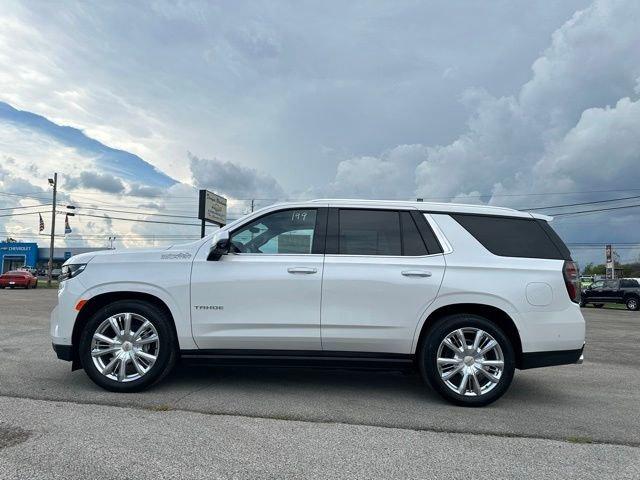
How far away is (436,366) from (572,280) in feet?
4.97

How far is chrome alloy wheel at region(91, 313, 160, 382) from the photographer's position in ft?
15.3

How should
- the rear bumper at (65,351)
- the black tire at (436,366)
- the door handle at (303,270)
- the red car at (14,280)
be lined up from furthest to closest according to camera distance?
the red car at (14,280)
the rear bumper at (65,351)
the door handle at (303,270)
the black tire at (436,366)

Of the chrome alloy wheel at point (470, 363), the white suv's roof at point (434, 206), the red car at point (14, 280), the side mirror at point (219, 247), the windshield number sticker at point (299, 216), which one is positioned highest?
the white suv's roof at point (434, 206)

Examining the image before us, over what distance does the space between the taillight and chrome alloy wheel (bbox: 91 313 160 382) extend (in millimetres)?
3865

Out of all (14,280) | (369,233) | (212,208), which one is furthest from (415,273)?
(212,208)

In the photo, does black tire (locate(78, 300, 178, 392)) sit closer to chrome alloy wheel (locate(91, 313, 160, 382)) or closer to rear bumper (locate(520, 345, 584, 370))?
chrome alloy wheel (locate(91, 313, 160, 382))

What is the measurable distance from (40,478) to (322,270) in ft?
8.71

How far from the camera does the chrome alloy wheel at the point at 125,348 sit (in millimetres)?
4676

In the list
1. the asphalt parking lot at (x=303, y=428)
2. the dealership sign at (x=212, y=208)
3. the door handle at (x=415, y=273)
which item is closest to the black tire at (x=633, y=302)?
the asphalt parking lot at (x=303, y=428)

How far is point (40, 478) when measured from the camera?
2.85 meters

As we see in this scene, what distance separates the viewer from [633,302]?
27.3 m

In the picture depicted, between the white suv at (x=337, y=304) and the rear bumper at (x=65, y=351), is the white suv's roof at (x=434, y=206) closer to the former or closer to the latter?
the white suv at (x=337, y=304)

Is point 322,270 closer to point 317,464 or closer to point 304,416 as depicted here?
point 304,416

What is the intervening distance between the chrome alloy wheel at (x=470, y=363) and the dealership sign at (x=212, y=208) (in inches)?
1215
